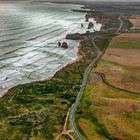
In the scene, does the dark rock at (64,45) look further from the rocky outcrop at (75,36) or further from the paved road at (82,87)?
the rocky outcrop at (75,36)

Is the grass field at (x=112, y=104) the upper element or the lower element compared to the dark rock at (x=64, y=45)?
upper

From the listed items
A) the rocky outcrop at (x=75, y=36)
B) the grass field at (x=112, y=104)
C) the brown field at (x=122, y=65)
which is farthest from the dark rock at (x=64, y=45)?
the grass field at (x=112, y=104)

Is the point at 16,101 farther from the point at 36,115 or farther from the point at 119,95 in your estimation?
the point at 119,95

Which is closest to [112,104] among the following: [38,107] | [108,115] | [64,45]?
[108,115]

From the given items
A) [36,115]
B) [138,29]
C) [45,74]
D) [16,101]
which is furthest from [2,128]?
[138,29]

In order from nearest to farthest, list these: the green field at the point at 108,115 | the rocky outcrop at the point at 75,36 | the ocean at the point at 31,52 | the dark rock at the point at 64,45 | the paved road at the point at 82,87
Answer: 1. the green field at the point at 108,115
2. the paved road at the point at 82,87
3. the ocean at the point at 31,52
4. the dark rock at the point at 64,45
5. the rocky outcrop at the point at 75,36

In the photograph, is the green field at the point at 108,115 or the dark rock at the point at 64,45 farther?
the dark rock at the point at 64,45

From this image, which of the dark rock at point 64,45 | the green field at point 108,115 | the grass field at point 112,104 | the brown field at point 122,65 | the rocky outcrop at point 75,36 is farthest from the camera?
the rocky outcrop at point 75,36

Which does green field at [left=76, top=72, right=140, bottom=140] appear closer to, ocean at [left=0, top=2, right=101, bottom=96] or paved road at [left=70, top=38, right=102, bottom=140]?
paved road at [left=70, top=38, right=102, bottom=140]
